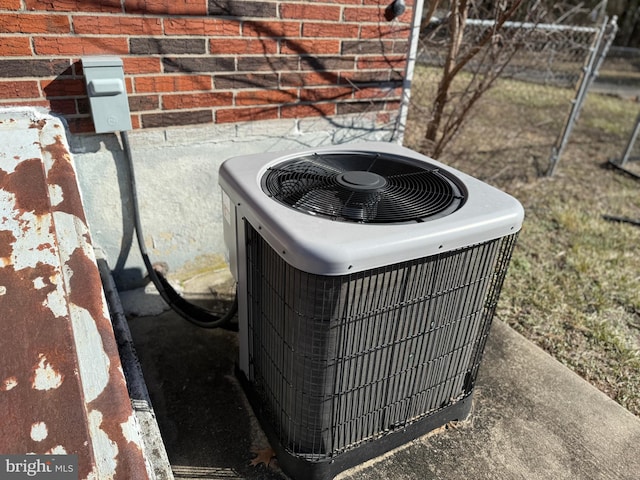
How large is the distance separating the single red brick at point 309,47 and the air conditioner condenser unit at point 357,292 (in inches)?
31.5

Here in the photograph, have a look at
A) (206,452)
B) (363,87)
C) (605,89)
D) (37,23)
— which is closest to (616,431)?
(206,452)

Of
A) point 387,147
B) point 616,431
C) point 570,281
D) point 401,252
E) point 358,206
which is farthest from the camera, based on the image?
point 570,281

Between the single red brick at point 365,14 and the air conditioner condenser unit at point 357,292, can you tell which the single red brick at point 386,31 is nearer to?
the single red brick at point 365,14

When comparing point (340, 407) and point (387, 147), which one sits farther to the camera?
point (387, 147)

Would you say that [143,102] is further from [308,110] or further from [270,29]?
[308,110]

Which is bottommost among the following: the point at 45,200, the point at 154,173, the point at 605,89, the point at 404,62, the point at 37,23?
the point at 605,89

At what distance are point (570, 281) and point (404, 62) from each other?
1820 mm

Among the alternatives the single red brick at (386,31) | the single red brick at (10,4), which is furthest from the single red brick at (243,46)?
the single red brick at (10,4)

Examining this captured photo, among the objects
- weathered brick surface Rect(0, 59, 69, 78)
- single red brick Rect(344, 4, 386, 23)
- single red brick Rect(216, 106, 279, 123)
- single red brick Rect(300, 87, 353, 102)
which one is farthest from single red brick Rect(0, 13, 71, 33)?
single red brick Rect(344, 4, 386, 23)

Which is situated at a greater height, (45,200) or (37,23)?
(37,23)

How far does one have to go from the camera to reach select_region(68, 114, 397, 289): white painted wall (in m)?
2.22

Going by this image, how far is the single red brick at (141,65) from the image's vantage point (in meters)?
2.05

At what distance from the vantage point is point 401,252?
1298 millimetres

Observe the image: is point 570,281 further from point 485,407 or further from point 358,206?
point 358,206
